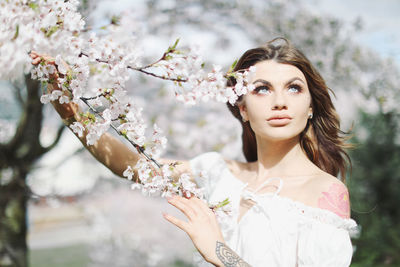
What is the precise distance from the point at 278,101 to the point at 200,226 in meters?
0.63

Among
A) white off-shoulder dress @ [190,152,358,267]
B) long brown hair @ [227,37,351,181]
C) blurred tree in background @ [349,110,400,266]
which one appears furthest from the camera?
blurred tree in background @ [349,110,400,266]

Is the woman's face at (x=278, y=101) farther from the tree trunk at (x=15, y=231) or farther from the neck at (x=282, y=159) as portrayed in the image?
the tree trunk at (x=15, y=231)

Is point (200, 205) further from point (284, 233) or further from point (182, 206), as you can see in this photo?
point (284, 233)

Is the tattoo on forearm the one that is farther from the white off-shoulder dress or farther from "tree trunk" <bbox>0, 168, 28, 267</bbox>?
"tree trunk" <bbox>0, 168, 28, 267</bbox>

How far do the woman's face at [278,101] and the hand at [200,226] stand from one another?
0.49 metres

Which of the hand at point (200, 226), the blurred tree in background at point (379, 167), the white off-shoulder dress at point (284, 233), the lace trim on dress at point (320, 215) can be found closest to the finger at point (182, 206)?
the hand at point (200, 226)

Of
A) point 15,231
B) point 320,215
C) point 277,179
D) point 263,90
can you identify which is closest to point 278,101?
point 263,90

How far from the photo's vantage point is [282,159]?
204 centimetres

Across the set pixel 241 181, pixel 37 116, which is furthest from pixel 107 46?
pixel 37 116

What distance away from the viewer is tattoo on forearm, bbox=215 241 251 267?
64.3 inches

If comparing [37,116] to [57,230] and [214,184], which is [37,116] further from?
[57,230]

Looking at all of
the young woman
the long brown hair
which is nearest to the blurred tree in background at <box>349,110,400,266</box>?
the long brown hair

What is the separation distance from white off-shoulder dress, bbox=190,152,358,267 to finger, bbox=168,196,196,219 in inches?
5.5

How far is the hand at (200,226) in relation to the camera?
5.41 feet
